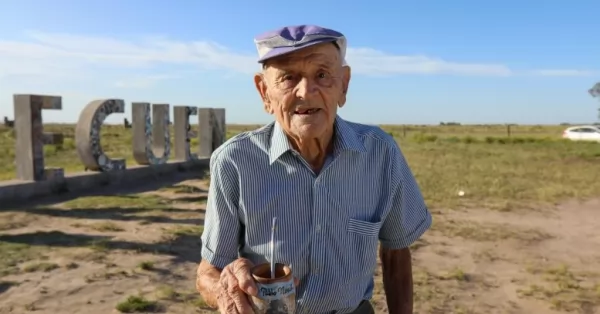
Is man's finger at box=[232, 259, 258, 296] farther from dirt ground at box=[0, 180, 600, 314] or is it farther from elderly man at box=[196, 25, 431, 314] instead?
dirt ground at box=[0, 180, 600, 314]

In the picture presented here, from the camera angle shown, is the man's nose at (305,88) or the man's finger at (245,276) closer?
the man's finger at (245,276)

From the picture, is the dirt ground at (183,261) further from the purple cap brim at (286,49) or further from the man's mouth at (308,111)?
the purple cap brim at (286,49)

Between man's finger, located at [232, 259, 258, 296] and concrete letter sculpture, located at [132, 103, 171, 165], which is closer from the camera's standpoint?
man's finger, located at [232, 259, 258, 296]

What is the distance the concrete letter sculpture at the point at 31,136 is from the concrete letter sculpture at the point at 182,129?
5.30m

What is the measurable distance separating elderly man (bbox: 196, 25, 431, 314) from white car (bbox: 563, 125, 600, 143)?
31763mm

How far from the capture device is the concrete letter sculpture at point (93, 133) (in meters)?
11.4

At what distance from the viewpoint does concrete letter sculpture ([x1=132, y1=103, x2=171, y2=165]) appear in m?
13.2

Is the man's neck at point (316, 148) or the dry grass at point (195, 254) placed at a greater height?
the man's neck at point (316, 148)

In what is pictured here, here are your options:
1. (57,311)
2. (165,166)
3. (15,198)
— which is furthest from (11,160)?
(57,311)

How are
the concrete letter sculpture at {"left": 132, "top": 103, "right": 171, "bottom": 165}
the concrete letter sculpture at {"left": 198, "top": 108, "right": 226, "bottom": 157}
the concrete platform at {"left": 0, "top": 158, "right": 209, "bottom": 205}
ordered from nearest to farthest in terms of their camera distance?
the concrete platform at {"left": 0, "top": 158, "right": 209, "bottom": 205} < the concrete letter sculpture at {"left": 132, "top": 103, "right": 171, "bottom": 165} < the concrete letter sculpture at {"left": 198, "top": 108, "right": 226, "bottom": 157}

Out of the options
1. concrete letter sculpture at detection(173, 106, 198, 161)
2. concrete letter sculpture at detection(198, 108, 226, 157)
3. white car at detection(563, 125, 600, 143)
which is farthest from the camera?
white car at detection(563, 125, 600, 143)

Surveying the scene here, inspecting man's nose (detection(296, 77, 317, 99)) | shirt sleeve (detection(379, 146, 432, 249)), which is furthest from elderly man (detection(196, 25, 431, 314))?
shirt sleeve (detection(379, 146, 432, 249))

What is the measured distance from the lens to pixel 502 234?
27.1 feet

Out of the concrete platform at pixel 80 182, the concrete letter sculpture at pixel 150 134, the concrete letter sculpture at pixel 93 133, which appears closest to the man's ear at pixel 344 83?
the concrete platform at pixel 80 182
